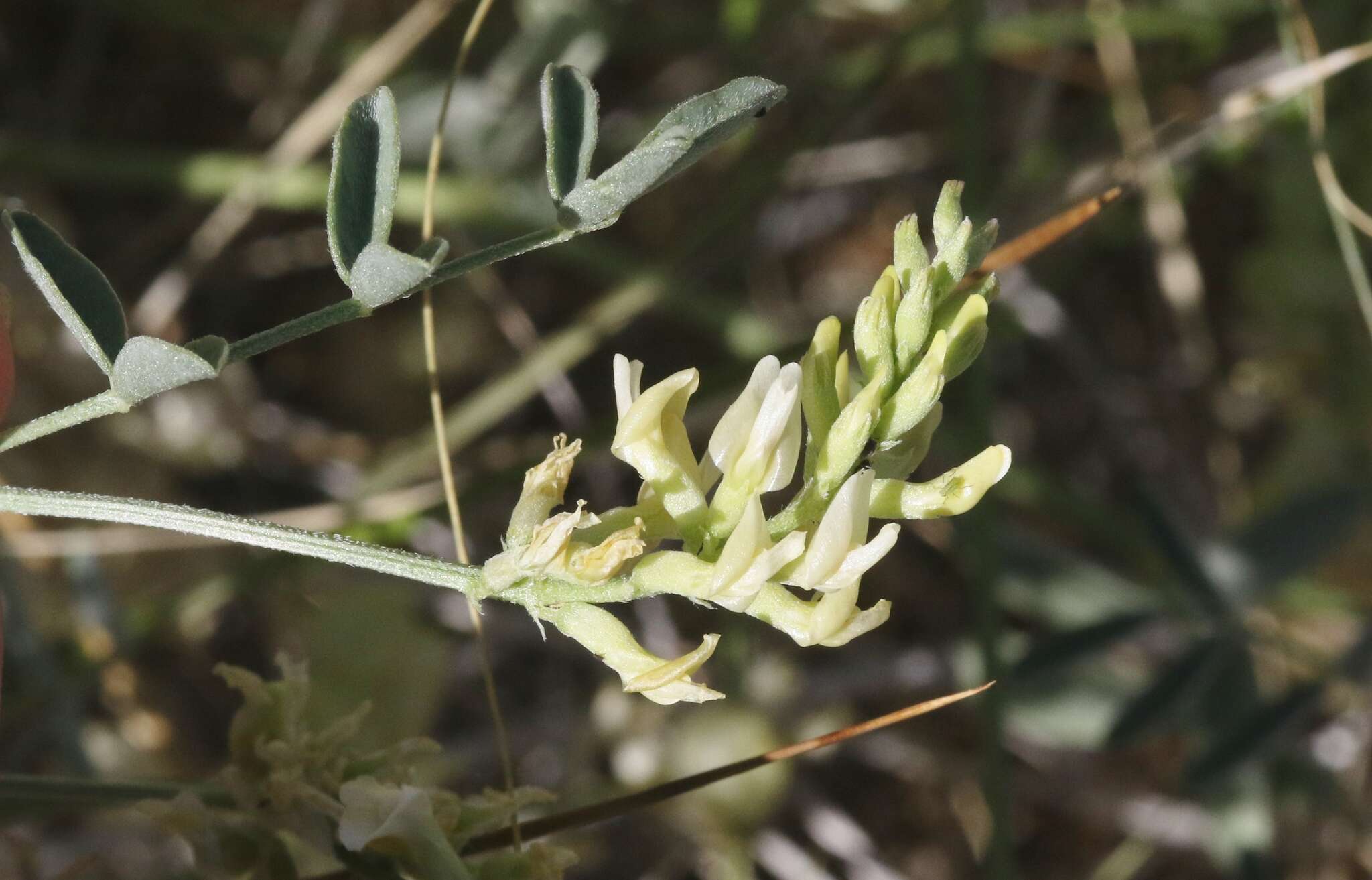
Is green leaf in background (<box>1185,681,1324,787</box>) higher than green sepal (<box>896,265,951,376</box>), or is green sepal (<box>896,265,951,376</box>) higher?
green sepal (<box>896,265,951,376</box>)

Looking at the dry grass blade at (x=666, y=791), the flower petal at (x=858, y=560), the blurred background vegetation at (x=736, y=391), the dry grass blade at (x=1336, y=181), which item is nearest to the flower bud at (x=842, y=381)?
the flower petal at (x=858, y=560)

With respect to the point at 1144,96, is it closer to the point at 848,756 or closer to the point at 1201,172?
the point at 1201,172

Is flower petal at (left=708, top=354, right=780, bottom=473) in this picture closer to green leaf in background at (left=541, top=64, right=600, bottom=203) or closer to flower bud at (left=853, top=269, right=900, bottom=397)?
flower bud at (left=853, top=269, right=900, bottom=397)

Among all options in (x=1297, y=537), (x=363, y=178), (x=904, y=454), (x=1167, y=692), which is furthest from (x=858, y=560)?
(x=1297, y=537)

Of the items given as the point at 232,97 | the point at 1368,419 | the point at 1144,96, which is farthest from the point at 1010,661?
the point at 232,97

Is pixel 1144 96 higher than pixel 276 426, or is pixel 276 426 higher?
pixel 1144 96

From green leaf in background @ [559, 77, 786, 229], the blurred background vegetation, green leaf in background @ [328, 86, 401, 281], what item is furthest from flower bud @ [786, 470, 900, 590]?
the blurred background vegetation
